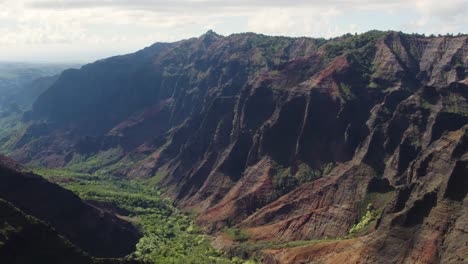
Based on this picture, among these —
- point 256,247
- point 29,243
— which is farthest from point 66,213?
point 256,247

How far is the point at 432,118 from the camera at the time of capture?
188 m

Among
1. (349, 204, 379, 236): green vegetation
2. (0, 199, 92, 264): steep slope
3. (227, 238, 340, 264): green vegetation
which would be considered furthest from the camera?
(227, 238, 340, 264): green vegetation

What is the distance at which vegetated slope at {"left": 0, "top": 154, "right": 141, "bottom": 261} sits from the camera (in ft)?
499

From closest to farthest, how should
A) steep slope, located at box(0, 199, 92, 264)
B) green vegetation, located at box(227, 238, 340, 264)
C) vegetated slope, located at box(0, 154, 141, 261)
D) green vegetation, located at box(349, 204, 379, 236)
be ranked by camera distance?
steep slope, located at box(0, 199, 92, 264) < vegetated slope, located at box(0, 154, 141, 261) < green vegetation, located at box(349, 204, 379, 236) < green vegetation, located at box(227, 238, 340, 264)

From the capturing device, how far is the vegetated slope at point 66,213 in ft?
499

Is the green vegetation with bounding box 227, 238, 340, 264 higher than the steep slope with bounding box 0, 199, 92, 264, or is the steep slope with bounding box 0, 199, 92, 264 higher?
the steep slope with bounding box 0, 199, 92, 264

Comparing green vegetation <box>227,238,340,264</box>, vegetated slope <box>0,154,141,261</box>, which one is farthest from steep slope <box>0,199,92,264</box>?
green vegetation <box>227,238,340,264</box>

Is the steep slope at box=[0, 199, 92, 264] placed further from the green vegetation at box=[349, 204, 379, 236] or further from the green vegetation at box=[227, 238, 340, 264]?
the green vegetation at box=[349, 204, 379, 236]

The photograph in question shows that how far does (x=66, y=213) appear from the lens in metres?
161

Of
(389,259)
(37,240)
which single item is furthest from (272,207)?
(37,240)

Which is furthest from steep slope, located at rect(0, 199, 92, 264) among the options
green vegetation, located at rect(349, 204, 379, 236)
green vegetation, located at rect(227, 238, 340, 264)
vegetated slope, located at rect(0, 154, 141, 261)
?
green vegetation, located at rect(349, 204, 379, 236)

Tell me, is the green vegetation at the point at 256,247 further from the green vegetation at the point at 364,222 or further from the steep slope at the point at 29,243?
the steep slope at the point at 29,243

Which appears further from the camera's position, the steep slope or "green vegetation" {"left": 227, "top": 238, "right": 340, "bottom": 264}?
"green vegetation" {"left": 227, "top": 238, "right": 340, "bottom": 264}

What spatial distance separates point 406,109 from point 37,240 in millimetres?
133765
